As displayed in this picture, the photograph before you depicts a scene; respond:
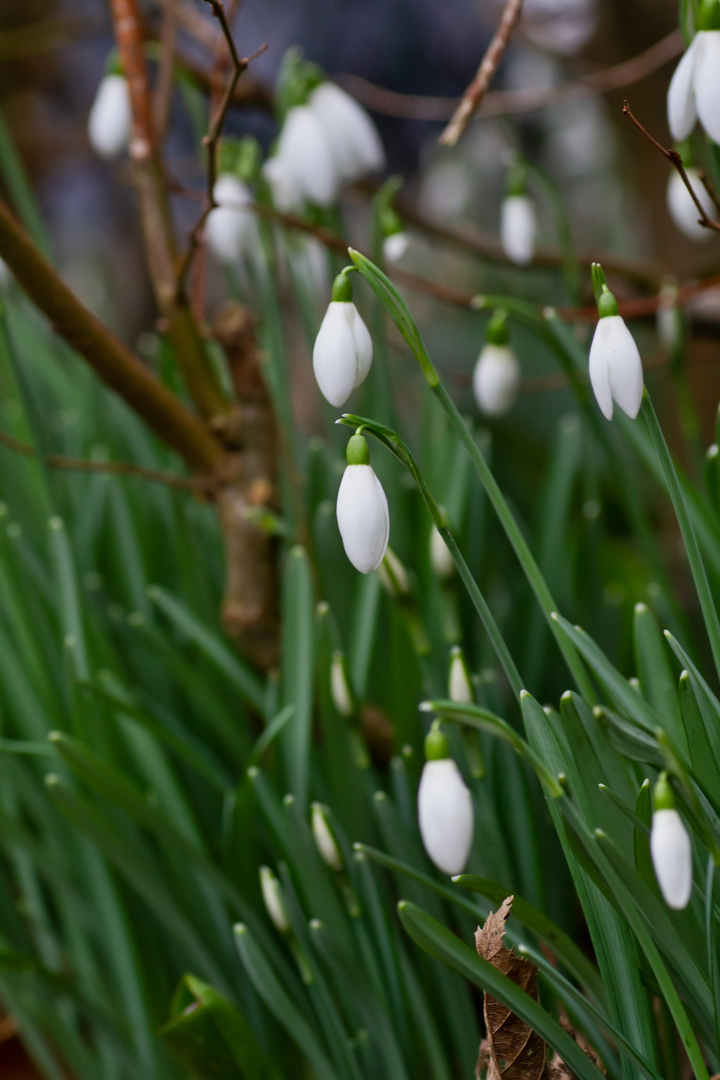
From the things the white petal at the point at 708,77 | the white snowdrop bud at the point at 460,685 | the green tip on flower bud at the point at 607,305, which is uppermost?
the white petal at the point at 708,77

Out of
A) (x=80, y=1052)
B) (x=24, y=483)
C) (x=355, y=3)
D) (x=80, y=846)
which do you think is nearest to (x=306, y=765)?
(x=80, y=846)

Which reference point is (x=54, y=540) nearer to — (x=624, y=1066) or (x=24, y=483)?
(x=24, y=483)

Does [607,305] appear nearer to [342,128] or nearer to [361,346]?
[361,346]

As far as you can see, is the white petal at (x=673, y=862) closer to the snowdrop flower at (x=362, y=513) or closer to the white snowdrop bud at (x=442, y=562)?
the snowdrop flower at (x=362, y=513)

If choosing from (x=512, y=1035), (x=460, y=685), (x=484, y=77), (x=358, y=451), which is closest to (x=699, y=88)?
(x=484, y=77)

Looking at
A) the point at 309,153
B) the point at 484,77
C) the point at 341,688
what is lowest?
the point at 341,688

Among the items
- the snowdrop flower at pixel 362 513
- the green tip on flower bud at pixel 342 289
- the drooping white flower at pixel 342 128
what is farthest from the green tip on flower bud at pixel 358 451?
the drooping white flower at pixel 342 128

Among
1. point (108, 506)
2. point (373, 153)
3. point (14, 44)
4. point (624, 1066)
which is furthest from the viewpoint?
point (14, 44)

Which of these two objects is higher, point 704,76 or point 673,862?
point 704,76
